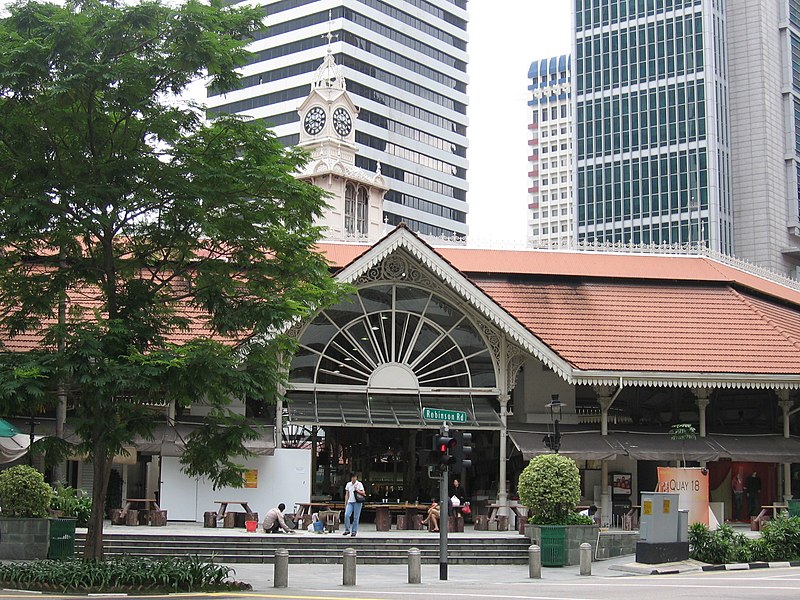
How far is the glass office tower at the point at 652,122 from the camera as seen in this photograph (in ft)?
356

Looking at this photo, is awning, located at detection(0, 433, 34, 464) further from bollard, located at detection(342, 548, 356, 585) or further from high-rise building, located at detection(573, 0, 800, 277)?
high-rise building, located at detection(573, 0, 800, 277)

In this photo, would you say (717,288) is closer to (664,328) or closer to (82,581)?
(664,328)

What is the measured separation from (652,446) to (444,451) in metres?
14.5

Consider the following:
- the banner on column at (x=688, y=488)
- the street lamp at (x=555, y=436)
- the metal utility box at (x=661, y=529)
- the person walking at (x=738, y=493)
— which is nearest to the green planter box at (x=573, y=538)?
the metal utility box at (x=661, y=529)

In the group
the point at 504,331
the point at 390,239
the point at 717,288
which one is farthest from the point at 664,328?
the point at 390,239

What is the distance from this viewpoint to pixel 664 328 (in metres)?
36.7

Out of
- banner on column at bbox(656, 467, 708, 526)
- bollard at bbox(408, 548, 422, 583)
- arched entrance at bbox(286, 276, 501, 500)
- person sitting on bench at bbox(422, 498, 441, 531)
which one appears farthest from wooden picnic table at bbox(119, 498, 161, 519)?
Result: banner on column at bbox(656, 467, 708, 526)

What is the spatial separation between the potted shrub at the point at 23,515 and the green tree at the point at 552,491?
11137 millimetres

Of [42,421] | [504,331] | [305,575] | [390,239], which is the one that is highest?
[390,239]

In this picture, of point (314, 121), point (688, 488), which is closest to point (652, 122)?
point (314, 121)

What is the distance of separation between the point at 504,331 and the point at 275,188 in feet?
48.0

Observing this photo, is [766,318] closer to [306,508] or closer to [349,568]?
[306,508]

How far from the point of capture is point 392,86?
119 meters

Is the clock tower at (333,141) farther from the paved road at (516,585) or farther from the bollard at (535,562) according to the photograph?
the bollard at (535,562)
